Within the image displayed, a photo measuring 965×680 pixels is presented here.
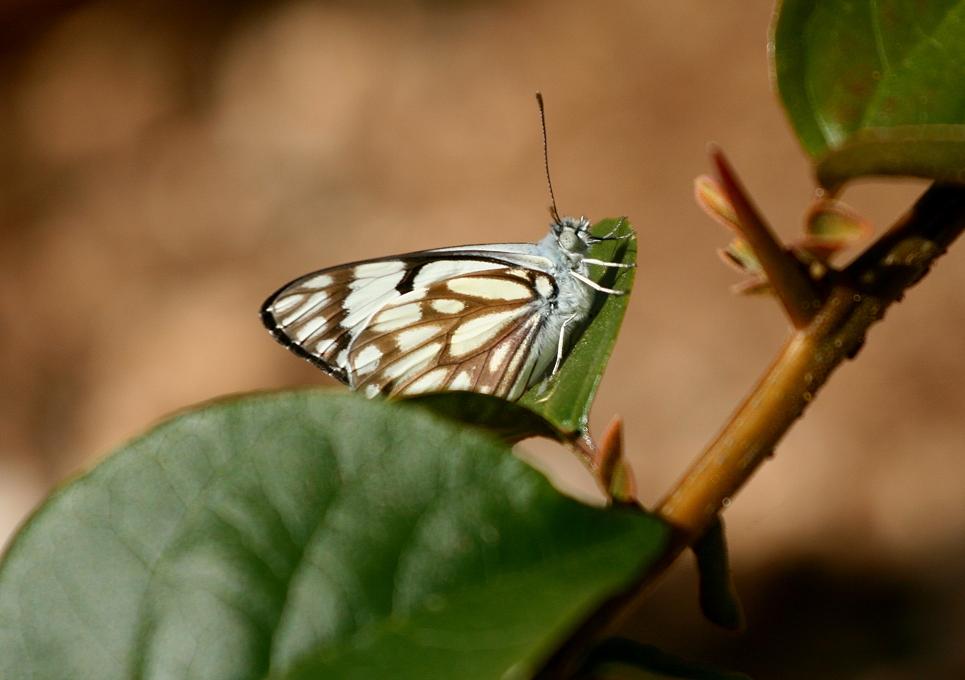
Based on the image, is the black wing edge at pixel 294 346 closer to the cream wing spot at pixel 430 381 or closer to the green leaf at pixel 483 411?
the cream wing spot at pixel 430 381

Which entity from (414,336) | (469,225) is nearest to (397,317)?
(414,336)

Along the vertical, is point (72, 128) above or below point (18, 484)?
above

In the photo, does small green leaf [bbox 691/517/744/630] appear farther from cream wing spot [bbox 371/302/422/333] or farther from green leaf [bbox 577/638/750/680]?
cream wing spot [bbox 371/302/422/333]

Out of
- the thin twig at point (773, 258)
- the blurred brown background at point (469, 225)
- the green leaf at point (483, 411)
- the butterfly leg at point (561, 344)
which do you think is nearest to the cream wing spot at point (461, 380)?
the butterfly leg at point (561, 344)

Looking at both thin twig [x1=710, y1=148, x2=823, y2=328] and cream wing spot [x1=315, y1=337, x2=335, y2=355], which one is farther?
cream wing spot [x1=315, y1=337, x2=335, y2=355]

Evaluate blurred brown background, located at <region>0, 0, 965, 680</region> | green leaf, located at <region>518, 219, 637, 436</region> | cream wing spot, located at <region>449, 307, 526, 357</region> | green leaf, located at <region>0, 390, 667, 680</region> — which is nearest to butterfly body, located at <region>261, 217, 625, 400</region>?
cream wing spot, located at <region>449, 307, 526, 357</region>

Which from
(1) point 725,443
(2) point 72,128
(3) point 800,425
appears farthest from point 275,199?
(1) point 725,443

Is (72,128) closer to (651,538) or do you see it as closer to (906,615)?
(906,615)
